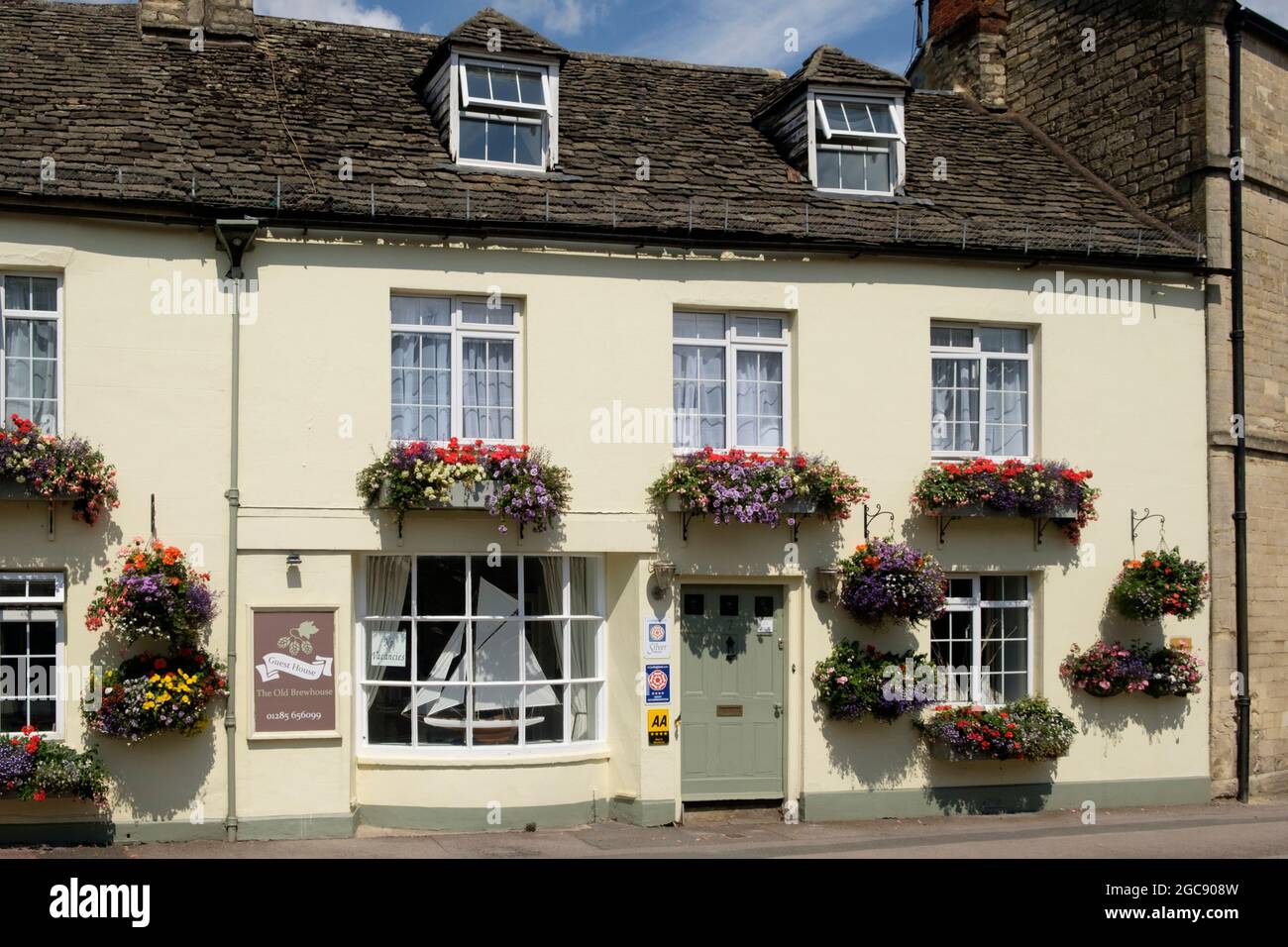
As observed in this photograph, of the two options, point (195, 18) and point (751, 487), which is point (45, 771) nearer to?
point (751, 487)

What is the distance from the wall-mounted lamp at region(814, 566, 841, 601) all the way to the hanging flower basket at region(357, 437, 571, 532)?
2.93 m

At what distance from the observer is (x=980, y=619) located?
16422mm

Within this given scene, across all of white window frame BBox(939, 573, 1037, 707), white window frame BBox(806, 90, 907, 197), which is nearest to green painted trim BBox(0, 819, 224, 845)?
white window frame BBox(939, 573, 1037, 707)

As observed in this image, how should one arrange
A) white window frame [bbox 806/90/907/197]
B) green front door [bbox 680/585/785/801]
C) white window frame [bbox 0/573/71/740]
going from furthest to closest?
white window frame [bbox 806/90/907/197]
green front door [bbox 680/585/785/801]
white window frame [bbox 0/573/71/740]

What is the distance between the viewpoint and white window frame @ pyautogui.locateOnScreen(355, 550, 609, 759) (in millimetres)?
14578

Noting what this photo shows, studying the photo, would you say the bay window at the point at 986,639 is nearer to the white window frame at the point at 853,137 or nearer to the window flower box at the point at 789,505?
the window flower box at the point at 789,505

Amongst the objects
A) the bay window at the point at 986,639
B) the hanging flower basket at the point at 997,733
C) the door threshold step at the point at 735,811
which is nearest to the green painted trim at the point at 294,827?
the door threshold step at the point at 735,811

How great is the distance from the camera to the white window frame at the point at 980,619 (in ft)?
53.5

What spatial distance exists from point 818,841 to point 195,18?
11218mm

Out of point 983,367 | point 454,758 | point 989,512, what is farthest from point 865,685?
point 454,758

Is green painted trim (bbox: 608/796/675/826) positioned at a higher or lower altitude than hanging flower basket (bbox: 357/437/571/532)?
lower

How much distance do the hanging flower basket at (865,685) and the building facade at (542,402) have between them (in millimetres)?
191

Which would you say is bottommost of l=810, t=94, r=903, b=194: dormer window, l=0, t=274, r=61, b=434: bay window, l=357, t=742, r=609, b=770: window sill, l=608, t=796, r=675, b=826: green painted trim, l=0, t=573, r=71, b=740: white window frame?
l=608, t=796, r=675, b=826: green painted trim

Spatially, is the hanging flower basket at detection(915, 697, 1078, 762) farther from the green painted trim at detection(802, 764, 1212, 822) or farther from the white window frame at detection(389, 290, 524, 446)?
the white window frame at detection(389, 290, 524, 446)
